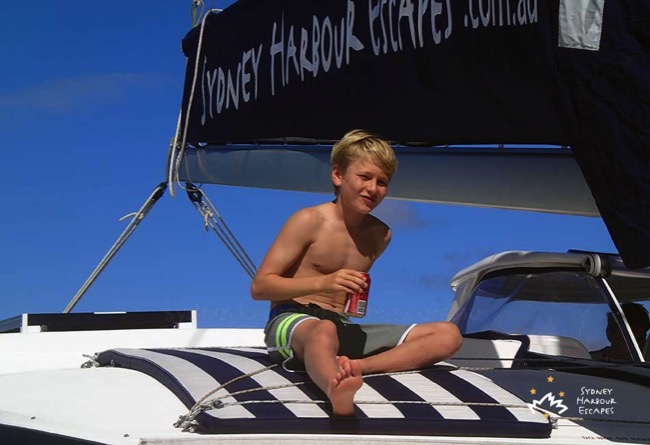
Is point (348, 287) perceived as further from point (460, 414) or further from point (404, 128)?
point (404, 128)

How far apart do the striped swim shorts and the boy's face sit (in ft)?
1.20

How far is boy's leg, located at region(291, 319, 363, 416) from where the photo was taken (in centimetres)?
286

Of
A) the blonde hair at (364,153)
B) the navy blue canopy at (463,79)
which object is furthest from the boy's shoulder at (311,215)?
the navy blue canopy at (463,79)

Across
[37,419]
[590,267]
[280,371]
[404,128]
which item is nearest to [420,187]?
[404,128]

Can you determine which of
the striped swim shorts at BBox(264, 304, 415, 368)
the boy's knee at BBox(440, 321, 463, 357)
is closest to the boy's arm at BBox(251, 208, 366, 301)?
the striped swim shorts at BBox(264, 304, 415, 368)

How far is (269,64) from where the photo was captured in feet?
17.2

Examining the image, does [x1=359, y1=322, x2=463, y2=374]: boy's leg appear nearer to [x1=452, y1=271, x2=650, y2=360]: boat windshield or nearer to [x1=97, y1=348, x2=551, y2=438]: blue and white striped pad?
[x1=97, y1=348, x2=551, y2=438]: blue and white striped pad

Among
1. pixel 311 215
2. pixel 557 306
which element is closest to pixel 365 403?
pixel 311 215

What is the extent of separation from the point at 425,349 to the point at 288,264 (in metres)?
0.51

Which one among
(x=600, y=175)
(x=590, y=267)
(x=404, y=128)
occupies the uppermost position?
(x=404, y=128)

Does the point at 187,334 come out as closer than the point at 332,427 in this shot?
No

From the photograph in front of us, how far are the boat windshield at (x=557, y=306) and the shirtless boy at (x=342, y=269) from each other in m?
0.74

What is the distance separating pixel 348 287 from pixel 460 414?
0.47m

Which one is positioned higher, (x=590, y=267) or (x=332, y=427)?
(x=590, y=267)
